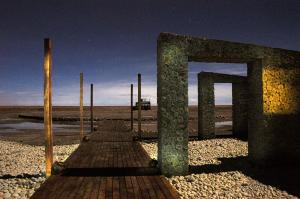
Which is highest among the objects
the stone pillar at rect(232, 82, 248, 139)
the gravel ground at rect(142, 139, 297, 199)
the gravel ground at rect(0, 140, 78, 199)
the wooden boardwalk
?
the stone pillar at rect(232, 82, 248, 139)

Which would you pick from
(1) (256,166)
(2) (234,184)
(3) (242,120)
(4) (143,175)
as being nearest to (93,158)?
(4) (143,175)

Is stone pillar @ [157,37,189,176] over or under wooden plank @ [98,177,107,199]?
over

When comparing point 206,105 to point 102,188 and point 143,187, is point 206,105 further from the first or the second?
point 102,188

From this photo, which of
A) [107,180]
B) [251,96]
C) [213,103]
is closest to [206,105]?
[213,103]

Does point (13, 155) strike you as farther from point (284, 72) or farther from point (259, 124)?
point (284, 72)

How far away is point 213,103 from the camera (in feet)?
53.7

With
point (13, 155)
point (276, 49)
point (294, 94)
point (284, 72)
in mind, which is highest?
point (276, 49)

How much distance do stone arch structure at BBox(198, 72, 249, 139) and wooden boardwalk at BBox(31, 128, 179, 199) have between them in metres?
6.92

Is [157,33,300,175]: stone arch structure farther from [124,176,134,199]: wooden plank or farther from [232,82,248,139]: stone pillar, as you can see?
[232,82,248,139]: stone pillar

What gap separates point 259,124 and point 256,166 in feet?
4.20

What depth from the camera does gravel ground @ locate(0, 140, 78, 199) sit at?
7.20 m

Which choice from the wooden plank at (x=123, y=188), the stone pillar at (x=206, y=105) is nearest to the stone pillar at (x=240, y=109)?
the stone pillar at (x=206, y=105)

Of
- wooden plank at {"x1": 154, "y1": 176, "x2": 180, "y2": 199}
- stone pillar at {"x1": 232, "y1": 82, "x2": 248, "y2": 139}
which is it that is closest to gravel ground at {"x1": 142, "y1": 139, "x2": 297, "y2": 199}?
wooden plank at {"x1": 154, "y1": 176, "x2": 180, "y2": 199}

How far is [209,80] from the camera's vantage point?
1608cm
